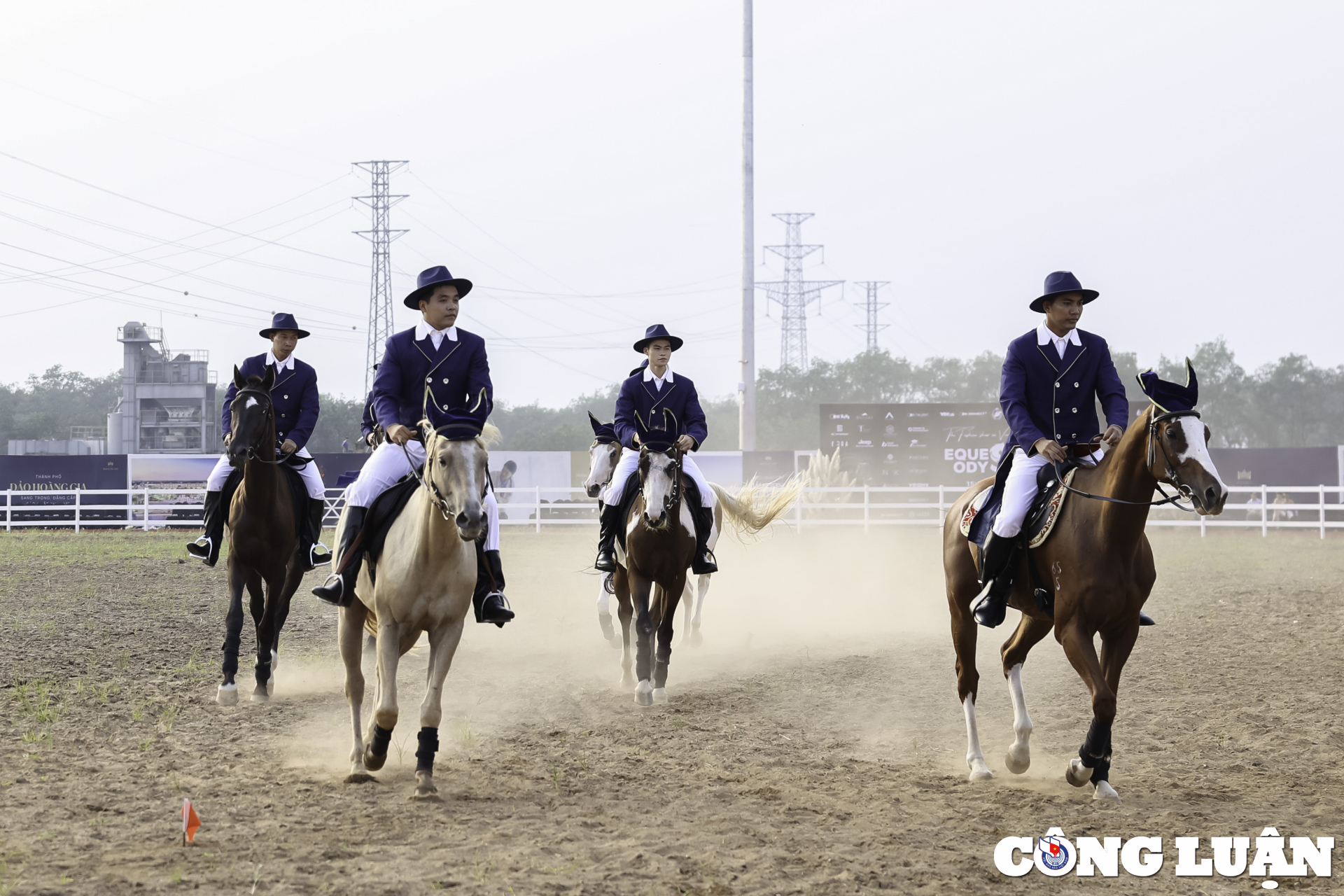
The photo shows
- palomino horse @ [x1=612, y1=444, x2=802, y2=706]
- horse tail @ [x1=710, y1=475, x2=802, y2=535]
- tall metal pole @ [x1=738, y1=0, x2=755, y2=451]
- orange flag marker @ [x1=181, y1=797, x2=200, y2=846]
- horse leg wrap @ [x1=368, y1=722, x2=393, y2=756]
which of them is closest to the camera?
orange flag marker @ [x1=181, y1=797, x2=200, y2=846]

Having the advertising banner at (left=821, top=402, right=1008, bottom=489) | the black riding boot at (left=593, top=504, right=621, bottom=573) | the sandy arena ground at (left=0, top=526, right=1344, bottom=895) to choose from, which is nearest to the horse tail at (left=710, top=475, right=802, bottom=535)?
the sandy arena ground at (left=0, top=526, right=1344, bottom=895)

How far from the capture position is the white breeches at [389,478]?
645 cm

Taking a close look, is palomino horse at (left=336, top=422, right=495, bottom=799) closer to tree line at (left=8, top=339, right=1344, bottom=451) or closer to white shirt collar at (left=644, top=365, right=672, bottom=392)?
white shirt collar at (left=644, top=365, right=672, bottom=392)

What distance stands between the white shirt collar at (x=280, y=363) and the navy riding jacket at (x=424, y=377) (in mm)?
3277

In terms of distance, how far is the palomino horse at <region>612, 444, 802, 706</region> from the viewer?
8.94m

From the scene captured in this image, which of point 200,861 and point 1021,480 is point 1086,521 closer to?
point 1021,480

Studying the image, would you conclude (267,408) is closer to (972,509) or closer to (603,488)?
(603,488)

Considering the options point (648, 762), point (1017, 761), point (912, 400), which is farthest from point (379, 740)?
point (912, 400)

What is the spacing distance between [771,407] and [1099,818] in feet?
240

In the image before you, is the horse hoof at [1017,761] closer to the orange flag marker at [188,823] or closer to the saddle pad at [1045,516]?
the saddle pad at [1045,516]

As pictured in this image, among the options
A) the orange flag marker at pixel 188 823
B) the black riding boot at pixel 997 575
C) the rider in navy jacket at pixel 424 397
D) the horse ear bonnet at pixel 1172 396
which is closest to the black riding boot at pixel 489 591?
the rider in navy jacket at pixel 424 397

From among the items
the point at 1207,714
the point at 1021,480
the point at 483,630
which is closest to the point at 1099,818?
the point at 1021,480

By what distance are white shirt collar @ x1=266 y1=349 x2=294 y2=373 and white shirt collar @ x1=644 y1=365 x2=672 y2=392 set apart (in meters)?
3.08

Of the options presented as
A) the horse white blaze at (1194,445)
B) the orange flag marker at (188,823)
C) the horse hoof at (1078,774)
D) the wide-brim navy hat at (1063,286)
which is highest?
the wide-brim navy hat at (1063,286)
